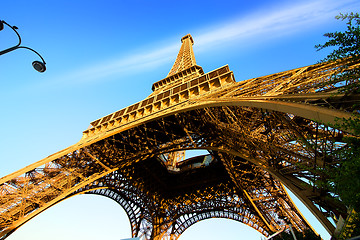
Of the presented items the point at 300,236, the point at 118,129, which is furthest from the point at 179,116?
the point at 300,236

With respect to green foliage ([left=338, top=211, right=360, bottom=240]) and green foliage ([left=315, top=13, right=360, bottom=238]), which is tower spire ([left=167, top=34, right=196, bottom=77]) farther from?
green foliage ([left=338, top=211, right=360, bottom=240])

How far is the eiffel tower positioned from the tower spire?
4787 millimetres

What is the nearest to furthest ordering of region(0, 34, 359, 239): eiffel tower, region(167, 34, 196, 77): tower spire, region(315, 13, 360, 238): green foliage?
1. region(315, 13, 360, 238): green foliage
2. region(0, 34, 359, 239): eiffel tower
3. region(167, 34, 196, 77): tower spire

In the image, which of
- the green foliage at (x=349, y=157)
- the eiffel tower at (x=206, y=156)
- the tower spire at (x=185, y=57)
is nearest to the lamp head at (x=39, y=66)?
the eiffel tower at (x=206, y=156)

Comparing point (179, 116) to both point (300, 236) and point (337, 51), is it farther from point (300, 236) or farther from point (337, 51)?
point (337, 51)

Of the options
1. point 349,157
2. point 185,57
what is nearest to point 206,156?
point 185,57

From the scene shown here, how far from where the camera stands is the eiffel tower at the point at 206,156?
6.59 m

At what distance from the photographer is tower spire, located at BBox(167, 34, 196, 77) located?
3075 cm

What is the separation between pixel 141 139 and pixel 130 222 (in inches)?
491

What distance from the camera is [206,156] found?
27.0 m

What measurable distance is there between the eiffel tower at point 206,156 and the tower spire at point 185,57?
15.7 ft

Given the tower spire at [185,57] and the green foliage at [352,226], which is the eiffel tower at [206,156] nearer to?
the green foliage at [352,226]

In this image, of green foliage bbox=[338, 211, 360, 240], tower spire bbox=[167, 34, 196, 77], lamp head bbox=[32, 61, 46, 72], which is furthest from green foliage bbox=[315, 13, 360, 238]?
tower spire bbox=[167, 34, 196, 77]

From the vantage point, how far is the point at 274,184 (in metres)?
17.4
